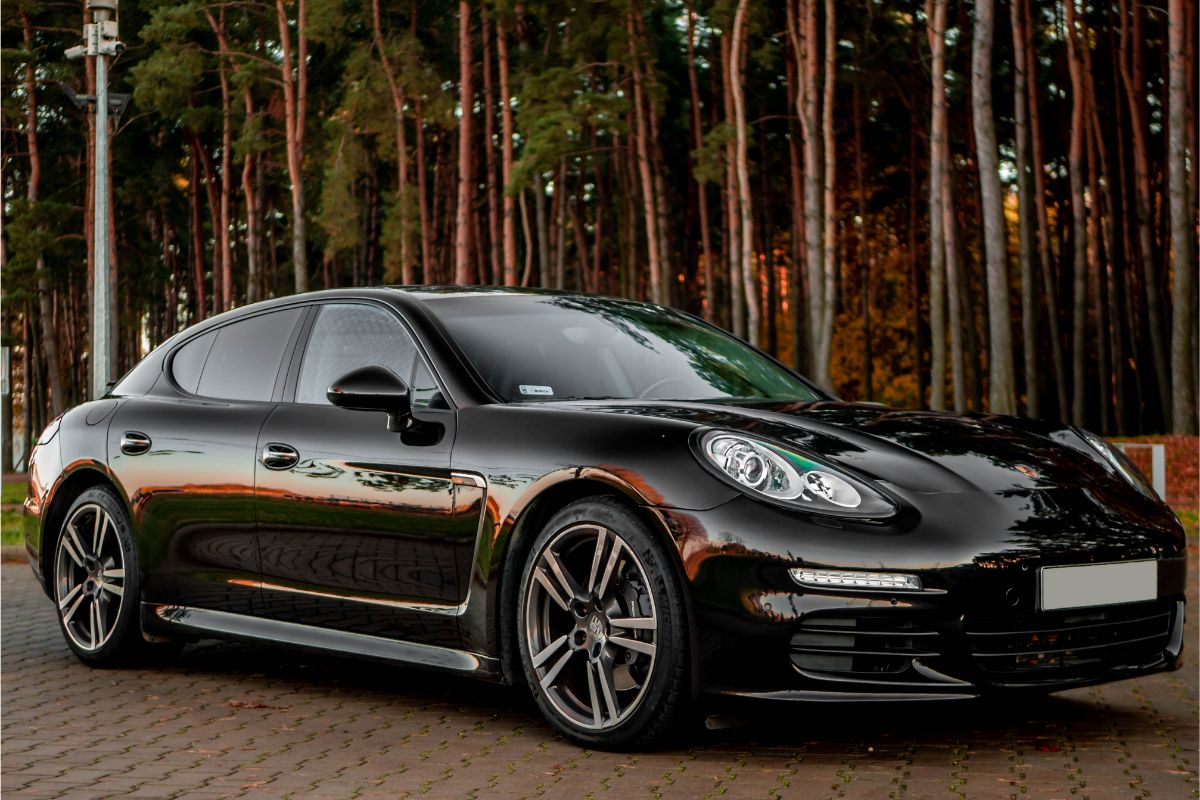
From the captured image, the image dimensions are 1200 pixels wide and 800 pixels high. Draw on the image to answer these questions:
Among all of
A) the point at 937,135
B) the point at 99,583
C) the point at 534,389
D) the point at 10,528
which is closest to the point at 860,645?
the point at 534,389

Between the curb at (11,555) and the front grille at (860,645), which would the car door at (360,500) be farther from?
the curb at (11,555)

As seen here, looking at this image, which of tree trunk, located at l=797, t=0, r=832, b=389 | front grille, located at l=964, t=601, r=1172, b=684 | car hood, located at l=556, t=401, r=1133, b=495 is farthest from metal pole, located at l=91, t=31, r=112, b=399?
front grille, located at l=964, t=601, r=1172, b=684

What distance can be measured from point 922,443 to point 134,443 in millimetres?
3564

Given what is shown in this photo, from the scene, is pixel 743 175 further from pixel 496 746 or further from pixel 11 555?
pixel 496 746

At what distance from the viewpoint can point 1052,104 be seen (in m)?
37.0

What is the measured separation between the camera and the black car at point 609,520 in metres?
4.66

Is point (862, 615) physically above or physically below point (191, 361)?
below

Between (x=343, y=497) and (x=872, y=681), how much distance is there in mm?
2110

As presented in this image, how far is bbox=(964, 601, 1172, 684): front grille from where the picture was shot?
468 centimetres

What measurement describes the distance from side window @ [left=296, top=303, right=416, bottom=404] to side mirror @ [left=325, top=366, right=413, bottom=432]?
1.06 feet

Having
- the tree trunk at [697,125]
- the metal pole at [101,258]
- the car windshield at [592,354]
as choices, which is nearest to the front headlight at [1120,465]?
the car windshield at [592,354]

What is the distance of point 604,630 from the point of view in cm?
504

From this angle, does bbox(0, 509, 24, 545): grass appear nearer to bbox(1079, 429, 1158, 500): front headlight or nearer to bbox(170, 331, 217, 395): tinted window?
bbox(170, 331, 217, 395): tinted window

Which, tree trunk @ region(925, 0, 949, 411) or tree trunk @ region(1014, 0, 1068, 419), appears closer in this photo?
tree trunk @ region(925, 0, 949, 411)
